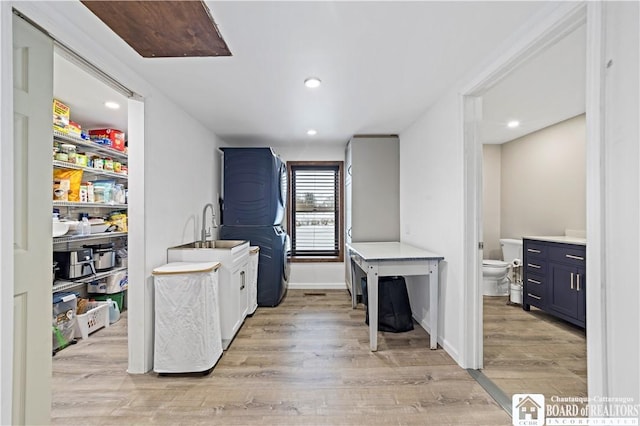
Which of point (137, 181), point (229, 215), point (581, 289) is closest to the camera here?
point (137, 181)

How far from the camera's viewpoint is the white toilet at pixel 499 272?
407 centimetres

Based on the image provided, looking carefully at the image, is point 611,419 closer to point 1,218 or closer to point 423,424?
point 423,424

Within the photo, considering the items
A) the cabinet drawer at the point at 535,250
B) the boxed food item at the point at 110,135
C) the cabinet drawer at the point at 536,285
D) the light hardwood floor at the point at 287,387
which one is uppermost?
the boxed food item at the point at 110,135

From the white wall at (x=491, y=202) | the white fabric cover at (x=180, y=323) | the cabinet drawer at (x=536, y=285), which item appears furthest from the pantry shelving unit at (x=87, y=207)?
the white wall at (x=491, y=202)

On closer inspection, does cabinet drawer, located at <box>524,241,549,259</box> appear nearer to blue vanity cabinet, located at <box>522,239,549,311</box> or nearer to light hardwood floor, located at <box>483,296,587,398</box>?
blue vanity cabinet, located at <box>522,239,549,311</box>

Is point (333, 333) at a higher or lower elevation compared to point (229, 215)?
lower

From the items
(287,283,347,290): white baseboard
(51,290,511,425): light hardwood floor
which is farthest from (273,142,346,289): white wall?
(51,290,511,425): light hardwood floor

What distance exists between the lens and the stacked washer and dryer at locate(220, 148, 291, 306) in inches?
151

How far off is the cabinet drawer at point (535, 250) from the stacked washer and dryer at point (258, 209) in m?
3.03

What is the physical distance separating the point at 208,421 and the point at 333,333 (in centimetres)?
146

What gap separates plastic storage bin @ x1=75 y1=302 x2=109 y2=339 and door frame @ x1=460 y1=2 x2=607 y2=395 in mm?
3461

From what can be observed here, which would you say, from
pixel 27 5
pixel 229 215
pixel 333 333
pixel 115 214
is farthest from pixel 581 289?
pixel 115 214

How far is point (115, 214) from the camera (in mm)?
3586

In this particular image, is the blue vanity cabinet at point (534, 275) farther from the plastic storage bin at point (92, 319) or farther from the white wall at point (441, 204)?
the plastic storage bin at point (92, 319)
